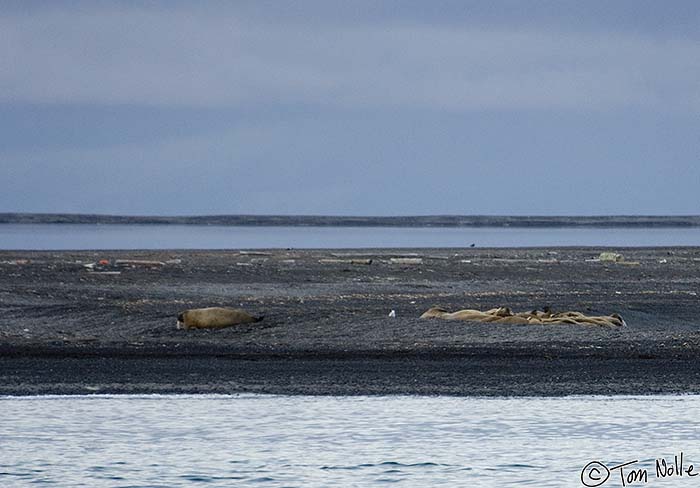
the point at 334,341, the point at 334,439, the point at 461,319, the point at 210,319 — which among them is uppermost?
the point at 461,319

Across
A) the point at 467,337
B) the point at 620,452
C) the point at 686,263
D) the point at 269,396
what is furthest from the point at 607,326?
the point at 686,263

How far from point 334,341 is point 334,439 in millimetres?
7737

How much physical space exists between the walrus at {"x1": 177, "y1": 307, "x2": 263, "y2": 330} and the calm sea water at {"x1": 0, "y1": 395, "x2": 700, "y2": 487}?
21.5 ft

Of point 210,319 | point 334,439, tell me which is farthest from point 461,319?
point 334,439

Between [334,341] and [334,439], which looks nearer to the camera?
[334,439]

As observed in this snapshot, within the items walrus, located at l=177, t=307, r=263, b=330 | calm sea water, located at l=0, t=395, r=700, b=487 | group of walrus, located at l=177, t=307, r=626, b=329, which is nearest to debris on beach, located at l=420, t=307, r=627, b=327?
group of walrus, located at l=177, t=307, r=626, b=329

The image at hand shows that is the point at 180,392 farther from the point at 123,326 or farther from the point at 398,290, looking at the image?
the point at 398,290

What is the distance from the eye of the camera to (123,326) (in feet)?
74.6

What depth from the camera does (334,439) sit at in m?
12.9

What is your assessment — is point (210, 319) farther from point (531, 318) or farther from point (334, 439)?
point (334, 439)

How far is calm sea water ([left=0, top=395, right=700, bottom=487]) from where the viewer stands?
11312 mm

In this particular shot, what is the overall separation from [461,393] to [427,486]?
15.6ft

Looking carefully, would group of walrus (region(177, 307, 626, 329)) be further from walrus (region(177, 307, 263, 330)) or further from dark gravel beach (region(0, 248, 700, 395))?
dark gravel beach (region(0, 248, 700, 395))

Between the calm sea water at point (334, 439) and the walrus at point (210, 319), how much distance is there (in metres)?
6.54
